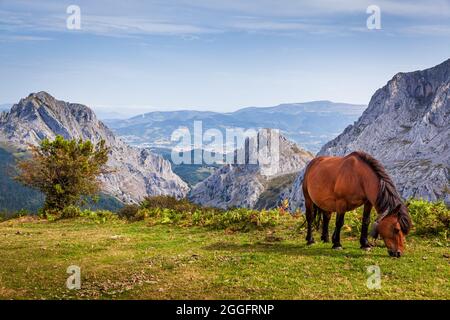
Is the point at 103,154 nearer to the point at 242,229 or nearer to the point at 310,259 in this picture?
the point at 242,229

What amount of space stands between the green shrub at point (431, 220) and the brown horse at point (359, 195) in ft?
15.2

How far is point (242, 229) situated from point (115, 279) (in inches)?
430

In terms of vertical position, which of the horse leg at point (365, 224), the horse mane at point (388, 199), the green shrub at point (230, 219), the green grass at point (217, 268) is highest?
the horse mane at point (388, 199)

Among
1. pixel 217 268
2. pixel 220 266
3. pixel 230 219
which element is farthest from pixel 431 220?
pixel 217 268

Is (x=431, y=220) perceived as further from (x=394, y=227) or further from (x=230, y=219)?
(x=230, y=219)

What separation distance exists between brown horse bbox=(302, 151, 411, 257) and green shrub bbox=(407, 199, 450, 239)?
15.2ft

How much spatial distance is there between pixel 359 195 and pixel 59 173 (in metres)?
29.3

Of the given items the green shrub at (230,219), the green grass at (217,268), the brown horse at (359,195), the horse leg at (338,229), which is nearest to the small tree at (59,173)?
the green shrub at (230,219)

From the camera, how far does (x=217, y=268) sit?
47.9 feet

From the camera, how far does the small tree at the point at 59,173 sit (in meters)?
37.7

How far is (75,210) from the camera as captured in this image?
32312 millimetres

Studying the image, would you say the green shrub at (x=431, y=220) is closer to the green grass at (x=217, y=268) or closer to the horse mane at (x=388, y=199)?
the green grass at (x=217, y=268)

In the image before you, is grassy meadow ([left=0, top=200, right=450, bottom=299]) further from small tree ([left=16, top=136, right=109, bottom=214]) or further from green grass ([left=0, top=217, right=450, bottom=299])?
small tree ([left=16, top=136, right=109, bottom=214])
